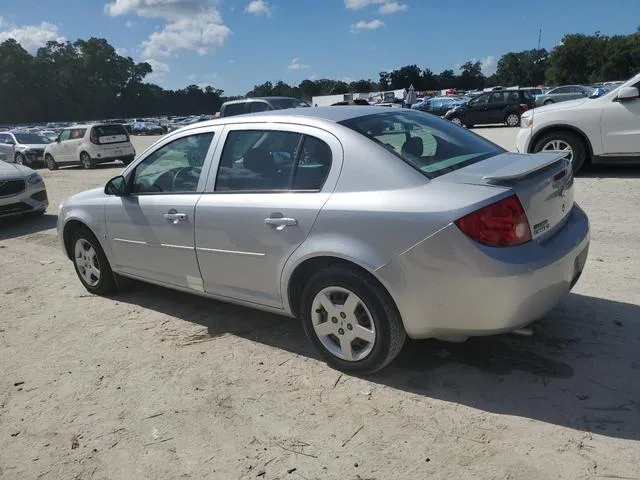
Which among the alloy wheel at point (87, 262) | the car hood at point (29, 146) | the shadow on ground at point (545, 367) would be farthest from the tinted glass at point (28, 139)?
the shadow on ground at point (545, 367)

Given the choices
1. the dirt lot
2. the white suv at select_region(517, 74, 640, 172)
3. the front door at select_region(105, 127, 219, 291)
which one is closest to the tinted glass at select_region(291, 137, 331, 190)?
the front door at select_region(105, 127, 219, 291)

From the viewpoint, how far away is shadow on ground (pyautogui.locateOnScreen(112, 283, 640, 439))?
2938mm

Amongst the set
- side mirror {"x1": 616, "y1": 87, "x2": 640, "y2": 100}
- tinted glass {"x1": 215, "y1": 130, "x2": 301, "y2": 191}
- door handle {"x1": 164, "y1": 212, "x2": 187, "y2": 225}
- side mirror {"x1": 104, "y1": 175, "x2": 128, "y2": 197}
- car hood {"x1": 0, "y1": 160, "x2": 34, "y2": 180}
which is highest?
side mirror {"x1": 616, "y1": 87, "x2": 640, "y2": 100}

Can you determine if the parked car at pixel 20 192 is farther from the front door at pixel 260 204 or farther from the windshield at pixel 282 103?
the windshield at pixel 282 103

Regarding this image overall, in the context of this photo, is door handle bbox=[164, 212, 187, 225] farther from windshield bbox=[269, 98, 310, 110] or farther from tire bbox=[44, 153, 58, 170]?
tire bbox=[44, 153, 58, 170]

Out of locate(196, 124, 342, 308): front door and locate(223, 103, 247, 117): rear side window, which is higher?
locate(223, 103, 247, 117): rear side window

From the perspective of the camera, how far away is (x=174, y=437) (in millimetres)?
3014

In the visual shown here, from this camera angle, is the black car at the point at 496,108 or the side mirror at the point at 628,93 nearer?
the side mirror at the point at 628,93

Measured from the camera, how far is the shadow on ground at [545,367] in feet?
9.64

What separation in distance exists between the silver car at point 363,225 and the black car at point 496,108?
22.8 metres

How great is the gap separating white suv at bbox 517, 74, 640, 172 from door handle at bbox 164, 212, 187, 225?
21.4ft

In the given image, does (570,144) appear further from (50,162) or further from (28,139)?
(28,139)

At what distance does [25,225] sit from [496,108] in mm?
21369

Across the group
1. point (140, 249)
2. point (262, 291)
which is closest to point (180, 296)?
point (140, 249)
